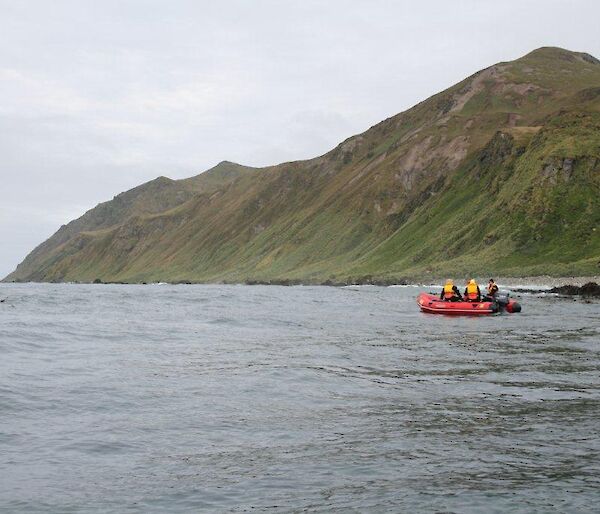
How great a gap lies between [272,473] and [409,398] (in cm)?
746

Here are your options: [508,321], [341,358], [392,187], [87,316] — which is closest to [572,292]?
[508,321]

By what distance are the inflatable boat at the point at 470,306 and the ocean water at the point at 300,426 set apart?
55.7ft

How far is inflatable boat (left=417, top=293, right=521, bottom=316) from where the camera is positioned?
49.7 metres

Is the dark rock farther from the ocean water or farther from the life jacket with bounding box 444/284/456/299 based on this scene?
the ocean water

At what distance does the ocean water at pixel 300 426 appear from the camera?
1087 centimetres

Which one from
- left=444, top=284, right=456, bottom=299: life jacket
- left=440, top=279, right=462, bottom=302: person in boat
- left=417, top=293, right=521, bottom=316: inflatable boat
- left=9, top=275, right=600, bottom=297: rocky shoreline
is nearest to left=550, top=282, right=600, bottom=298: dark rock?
left=9, top=275, right=600, bottom=297: rocky shoreline

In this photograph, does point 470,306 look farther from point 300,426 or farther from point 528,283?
point 528,283

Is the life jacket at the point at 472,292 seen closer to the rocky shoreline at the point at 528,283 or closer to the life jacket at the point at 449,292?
the life jacket at the point at 449,292

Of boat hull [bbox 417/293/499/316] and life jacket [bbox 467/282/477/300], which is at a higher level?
life jacket [bbox 467/282/477/300]

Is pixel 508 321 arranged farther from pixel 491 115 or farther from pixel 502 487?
pixel 491 115

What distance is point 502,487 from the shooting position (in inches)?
435

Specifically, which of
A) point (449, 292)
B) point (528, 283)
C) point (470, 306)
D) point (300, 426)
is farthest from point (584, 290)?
point (300, 426)

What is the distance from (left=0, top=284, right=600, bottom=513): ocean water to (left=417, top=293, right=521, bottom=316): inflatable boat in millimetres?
16991

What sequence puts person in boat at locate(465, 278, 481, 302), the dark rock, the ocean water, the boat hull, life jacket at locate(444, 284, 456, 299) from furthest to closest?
the dark rock → life jacket at locate(444, 284, 456, 299) → person in boat at locate(465, 278, 481, 302) → the boat hull → the ocean water
